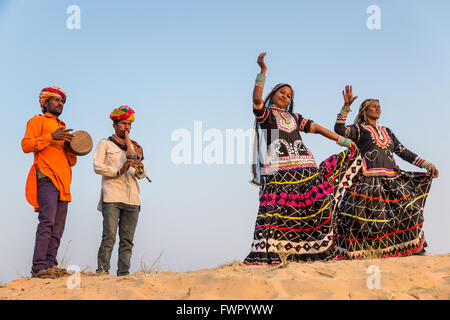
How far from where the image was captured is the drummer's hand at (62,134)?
5668 millimetres

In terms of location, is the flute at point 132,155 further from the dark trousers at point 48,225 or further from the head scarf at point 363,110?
the head scarf at point 363,110

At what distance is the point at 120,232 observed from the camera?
6148mm

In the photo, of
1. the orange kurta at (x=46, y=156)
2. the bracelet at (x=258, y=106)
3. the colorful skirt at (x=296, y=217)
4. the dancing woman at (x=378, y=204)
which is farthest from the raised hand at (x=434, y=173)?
the orange kurta at (x=46, y=156)

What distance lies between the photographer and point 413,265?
4.60 m

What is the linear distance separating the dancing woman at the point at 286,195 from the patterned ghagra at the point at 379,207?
0.87 m

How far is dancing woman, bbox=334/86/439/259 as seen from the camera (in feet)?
22.0

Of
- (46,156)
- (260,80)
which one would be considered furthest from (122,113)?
(260,80)

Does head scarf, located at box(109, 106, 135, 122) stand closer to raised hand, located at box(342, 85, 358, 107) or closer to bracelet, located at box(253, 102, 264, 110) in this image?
bracelet, located at box(253, 102, 264, 110)

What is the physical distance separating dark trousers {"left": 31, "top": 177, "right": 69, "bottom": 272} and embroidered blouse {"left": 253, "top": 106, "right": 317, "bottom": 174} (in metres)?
2.44

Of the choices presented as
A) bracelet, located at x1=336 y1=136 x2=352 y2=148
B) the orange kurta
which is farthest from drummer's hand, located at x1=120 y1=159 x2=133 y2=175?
bracelet, located at x1=336 y1=136 x2=352 y2=148
